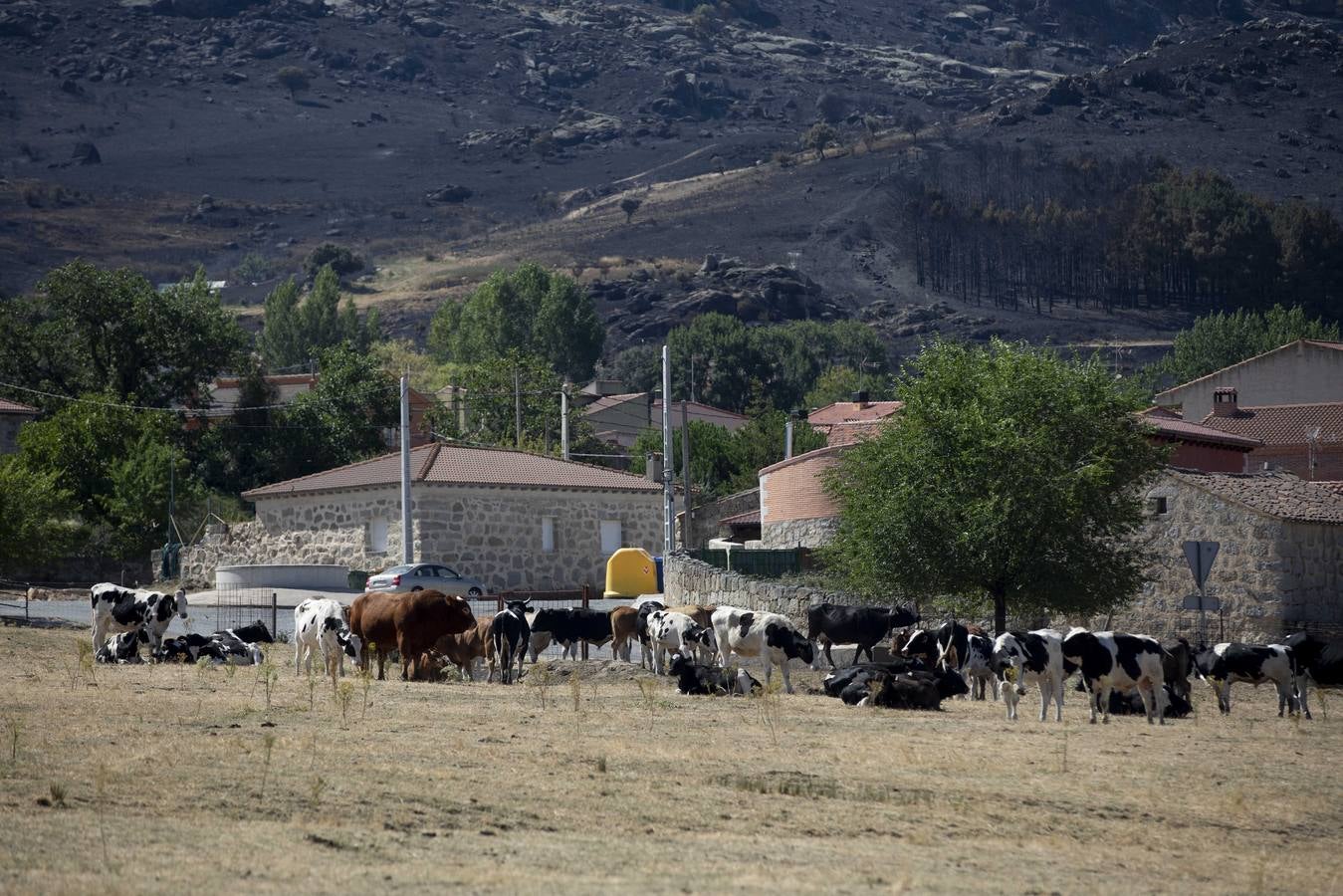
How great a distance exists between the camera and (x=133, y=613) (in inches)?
1344

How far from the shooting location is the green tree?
39156 millimetres

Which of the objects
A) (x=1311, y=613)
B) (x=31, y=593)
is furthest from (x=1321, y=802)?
(x=31, y=593)

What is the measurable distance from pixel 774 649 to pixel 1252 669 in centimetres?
715

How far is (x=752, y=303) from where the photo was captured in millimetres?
194375

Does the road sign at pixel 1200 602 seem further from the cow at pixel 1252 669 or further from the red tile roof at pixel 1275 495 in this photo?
the red tile roof at pixel 1275 495

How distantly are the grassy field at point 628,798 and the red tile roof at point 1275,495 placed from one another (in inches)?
831

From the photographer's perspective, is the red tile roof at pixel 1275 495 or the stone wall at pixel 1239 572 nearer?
the stone wall at pixel 1239 572

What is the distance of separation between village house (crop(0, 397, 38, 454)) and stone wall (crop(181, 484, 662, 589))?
27712mm

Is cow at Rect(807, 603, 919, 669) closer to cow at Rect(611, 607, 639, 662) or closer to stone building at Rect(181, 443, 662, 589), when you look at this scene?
cow at Rect(611, 607, 639, 662)

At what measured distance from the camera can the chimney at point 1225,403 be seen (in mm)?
78188

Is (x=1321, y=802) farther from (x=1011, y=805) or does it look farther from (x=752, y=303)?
(x=752, y=303)

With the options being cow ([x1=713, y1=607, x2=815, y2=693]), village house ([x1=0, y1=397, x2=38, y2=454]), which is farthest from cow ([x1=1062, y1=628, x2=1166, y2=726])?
village house ([x1=0, y1=397, x2=38, y2=454])

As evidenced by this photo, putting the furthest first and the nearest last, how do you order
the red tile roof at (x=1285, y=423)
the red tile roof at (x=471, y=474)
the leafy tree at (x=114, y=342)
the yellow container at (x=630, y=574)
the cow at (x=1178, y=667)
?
the leafy tree at (x=114, y=342), the red tile roof at (x=1285, y=423), the red tile roof at (x=471, y=474), the yellow container at (x=630, y=574), the cow at (x=1178, y=667)

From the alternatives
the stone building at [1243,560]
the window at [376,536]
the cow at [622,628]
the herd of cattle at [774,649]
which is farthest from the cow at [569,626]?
the window at [376,536]
